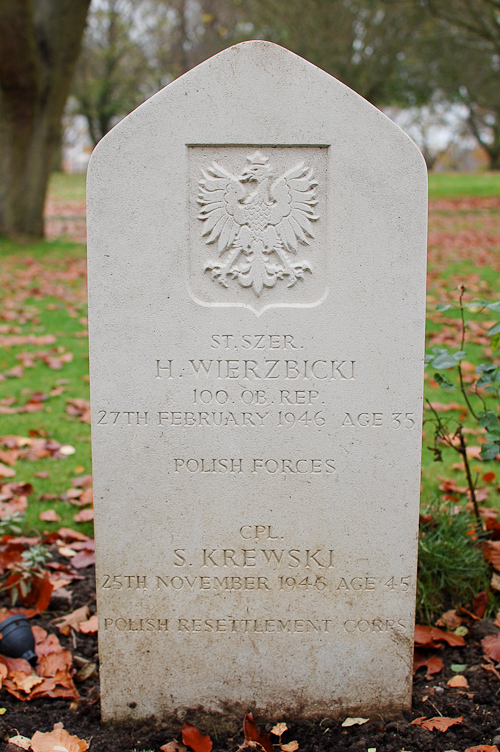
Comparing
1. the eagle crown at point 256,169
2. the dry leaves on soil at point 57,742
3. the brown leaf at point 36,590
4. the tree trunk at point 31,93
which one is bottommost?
the dry leaves on soil at point 57,742

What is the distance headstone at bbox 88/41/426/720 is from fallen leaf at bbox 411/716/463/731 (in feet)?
0.32

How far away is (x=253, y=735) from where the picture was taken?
8.23ft

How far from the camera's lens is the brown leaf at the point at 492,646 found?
2791 mm

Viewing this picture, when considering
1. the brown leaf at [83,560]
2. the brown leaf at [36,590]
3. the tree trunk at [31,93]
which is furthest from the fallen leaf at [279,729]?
the tree trunk at [31,93]

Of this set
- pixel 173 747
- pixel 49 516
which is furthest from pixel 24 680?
pixel 49 516

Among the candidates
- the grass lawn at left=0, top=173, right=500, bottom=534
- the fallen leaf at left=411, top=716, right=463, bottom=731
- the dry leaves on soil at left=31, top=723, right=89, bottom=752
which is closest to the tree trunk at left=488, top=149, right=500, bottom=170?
the grass lawn at left=0, top=173, right=500, bottom=534

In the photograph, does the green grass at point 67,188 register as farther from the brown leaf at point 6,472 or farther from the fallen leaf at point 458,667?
the fallen leaf at point 458,667

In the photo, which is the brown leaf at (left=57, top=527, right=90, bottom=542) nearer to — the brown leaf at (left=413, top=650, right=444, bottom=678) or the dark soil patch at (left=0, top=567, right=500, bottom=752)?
the dark soil patch at (left=0, top=567, right=500, bottom=752)

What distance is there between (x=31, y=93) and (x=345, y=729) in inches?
455

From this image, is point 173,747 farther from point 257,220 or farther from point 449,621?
point 257,220

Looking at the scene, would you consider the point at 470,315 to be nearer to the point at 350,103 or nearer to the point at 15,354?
the point at 15,354

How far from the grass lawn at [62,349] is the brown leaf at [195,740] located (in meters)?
1.52

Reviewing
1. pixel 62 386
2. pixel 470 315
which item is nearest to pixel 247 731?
pixel 62 386

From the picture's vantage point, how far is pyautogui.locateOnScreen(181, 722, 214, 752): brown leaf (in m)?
2.48
